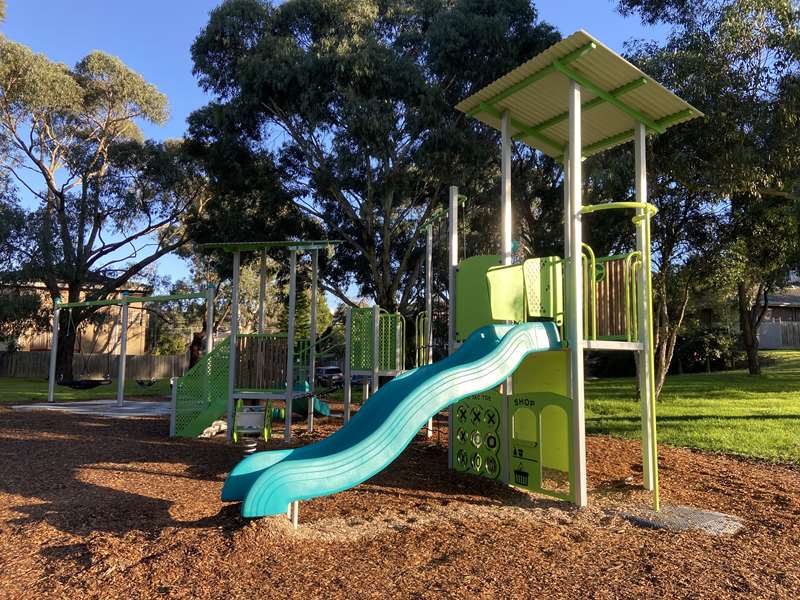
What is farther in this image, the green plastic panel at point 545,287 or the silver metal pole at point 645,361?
the silver metal pole at point 645,361

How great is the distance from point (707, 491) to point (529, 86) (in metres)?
5.13

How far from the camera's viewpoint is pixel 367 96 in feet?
63.0

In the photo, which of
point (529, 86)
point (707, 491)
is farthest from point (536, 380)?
point (529, 86)

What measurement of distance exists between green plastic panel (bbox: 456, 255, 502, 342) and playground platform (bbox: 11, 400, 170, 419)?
1034 centimetres

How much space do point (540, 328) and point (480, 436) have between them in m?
2.12

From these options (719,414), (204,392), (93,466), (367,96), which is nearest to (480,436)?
(93,466)

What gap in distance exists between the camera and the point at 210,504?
231 inches

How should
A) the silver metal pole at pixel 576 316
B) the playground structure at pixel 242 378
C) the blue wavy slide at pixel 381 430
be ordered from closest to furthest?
the blue wavy slide at pixel 381 430 < the silver metal pole at pixel 576 316 < the playground structure at pixel 242 378

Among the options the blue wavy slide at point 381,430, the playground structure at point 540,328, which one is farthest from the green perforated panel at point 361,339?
the blue wavy slide at point 381,430

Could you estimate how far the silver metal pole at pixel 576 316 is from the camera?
6059 mm

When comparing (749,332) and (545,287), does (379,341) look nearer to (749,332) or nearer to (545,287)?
(545,287)

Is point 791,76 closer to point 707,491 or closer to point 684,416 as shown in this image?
point 684,416

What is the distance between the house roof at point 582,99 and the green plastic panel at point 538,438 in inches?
140

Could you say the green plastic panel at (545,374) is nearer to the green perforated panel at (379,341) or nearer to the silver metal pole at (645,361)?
the silver metal pole at (645,361)
